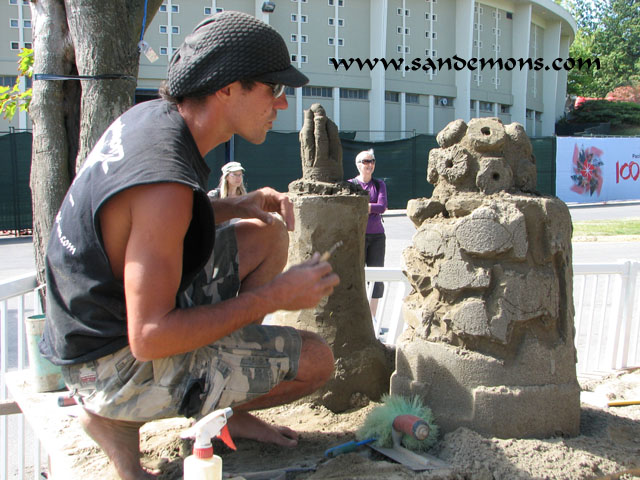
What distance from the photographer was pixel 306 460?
238cm

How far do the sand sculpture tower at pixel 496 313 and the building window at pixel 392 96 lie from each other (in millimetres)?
23378

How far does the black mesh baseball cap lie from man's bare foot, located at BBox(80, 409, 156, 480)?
1112 mm

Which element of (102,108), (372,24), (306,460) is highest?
(372,24)

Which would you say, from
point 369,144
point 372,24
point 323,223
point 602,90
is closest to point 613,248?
point 369,144

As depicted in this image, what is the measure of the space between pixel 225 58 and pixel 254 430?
4.76ft

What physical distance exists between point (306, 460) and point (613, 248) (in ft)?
32.2

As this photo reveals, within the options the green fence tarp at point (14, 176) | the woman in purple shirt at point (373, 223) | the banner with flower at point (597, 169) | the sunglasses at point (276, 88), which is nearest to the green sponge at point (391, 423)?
the sunglasses at point (276, 88)

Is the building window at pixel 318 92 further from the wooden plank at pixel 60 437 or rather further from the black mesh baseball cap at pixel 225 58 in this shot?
the black mesh baseball cap at pixel 225 58

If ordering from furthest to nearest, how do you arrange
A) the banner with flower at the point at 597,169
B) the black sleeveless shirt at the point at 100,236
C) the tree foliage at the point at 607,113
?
1. the tree foliage at the point at 607,113
2. the banner with flower at the point at 597,169
3. the black sleeveless shirt at the point at 100,236

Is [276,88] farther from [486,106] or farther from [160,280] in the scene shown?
[486,106]

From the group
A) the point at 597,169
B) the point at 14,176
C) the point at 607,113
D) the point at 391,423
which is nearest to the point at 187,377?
the point at 391,423

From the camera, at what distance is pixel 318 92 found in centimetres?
2389

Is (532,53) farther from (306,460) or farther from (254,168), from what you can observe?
(306,460)

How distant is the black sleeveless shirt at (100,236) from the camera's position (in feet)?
5.87
